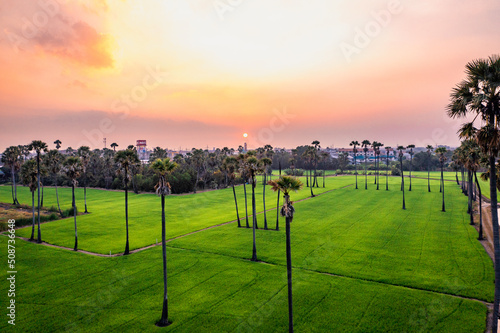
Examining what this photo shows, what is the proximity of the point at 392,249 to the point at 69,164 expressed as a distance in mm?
54603

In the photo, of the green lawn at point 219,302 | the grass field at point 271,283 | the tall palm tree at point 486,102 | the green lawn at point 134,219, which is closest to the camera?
the tall palm tree at point 486,102

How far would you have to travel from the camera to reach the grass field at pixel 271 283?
2311cm

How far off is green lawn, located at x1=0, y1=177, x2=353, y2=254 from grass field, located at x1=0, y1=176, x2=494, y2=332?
4.24 ft

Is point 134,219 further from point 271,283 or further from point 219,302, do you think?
point 219,302

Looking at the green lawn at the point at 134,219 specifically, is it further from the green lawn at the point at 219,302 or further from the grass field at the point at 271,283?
the green lawn at the point at 219,302

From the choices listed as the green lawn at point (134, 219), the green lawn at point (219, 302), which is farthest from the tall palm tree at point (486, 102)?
the green lawn at point (134, 219)

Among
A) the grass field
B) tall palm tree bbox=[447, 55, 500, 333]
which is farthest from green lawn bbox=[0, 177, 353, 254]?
tall palm tree bbox=[447, 55, 500, 333]

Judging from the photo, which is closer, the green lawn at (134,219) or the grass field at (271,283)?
the grass field at (271,283)

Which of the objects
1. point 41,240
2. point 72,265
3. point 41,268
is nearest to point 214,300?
point 72,265

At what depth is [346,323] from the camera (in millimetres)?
22609

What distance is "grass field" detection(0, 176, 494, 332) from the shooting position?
23109mm

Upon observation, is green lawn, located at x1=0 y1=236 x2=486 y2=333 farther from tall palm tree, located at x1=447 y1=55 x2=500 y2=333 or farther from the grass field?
tall palm tree, located at x1=447 y1=55 x2=500 y2=333

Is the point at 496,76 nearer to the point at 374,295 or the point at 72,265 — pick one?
the point at 374,295

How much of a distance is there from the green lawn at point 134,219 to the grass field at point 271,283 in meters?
1.29
